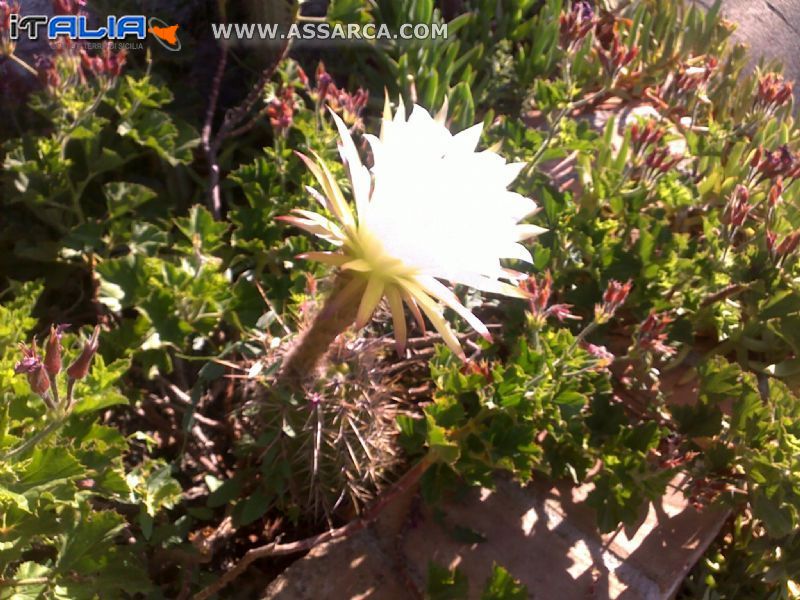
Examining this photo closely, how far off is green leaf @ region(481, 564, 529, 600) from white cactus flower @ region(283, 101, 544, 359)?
59cm

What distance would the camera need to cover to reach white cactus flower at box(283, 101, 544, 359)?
46.1 inches

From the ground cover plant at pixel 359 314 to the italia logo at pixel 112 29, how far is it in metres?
0.06

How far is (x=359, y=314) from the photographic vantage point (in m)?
1.17

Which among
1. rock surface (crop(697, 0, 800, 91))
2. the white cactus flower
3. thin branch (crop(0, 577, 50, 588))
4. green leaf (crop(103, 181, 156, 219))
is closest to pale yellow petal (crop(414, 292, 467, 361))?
the white cactus flower

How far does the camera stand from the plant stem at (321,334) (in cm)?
126

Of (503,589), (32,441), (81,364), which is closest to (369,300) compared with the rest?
(81,364)

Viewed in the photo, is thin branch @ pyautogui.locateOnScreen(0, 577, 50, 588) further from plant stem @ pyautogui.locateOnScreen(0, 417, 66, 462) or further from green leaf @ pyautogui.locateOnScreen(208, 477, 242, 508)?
green leaf @ pyautogui.locateOnScreen(208, 477, 242, 508)

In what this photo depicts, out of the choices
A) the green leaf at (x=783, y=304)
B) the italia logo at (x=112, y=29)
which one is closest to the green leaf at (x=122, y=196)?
the italia logo at (x=112, y=29)

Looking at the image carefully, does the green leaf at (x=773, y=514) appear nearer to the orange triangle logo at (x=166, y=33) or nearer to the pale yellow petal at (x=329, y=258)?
the pale yellow petal at (x=329, y=258)

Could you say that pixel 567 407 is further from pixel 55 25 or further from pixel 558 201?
pixel 55 25

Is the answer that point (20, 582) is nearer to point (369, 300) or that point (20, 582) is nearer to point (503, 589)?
point (369, 300)

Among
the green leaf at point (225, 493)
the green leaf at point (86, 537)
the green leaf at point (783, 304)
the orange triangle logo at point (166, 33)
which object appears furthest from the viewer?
the orange triangle logo at point (166, 33)

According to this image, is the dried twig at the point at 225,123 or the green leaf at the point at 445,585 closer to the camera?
the green leaf at the point at 445,585

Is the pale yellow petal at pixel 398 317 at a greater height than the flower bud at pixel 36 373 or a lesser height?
greater
